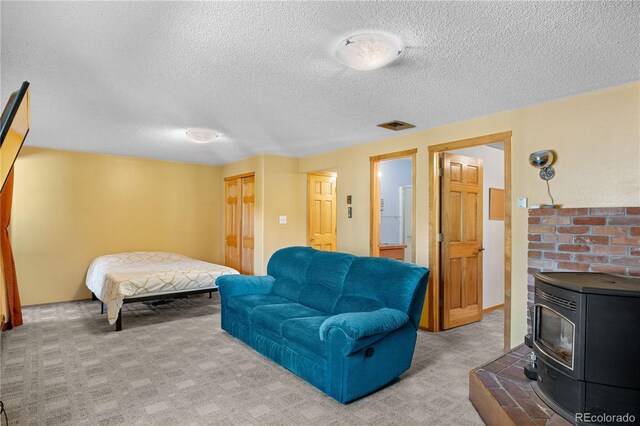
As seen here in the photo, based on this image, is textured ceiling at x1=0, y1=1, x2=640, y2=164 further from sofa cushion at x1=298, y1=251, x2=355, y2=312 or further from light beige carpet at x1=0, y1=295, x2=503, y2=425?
light beige carpet at x1=0, y1=295, x2=503, y2=425

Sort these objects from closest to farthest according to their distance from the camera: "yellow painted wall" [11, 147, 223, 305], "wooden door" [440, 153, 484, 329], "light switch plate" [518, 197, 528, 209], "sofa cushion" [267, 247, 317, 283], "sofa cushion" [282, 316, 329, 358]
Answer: "sofa cushion" [282, 316, 329, 358]
"light switch plate" [518, 197, 528, 209]
"sofa cushion" [267, 247, 317, 283]
"wooden door" [440, 153, 484, 329]
"yellow painted wall" [11, 147, 223, 305]

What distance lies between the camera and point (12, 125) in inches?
40.7

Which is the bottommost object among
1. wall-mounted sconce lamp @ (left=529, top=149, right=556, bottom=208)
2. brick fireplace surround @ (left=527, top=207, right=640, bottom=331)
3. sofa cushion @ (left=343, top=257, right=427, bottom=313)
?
sofa cushion @ (left=343, top=257, right=427, bottom=313)

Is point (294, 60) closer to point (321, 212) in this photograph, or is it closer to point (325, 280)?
point (325, 280)

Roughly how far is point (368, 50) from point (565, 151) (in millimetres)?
2030

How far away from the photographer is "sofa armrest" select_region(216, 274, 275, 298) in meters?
4.03

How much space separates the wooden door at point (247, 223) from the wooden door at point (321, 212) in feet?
3.19

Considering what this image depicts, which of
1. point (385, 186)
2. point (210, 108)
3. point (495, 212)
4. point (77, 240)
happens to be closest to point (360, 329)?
point (210, 108)

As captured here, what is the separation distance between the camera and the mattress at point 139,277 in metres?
4.12

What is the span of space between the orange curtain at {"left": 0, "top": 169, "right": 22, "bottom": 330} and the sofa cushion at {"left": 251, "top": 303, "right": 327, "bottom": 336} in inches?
117

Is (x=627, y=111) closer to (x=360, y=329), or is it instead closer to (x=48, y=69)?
(x=360, y=329)

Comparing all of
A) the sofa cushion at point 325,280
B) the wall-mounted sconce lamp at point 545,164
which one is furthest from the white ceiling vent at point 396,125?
the sofa cushion at point 325,280

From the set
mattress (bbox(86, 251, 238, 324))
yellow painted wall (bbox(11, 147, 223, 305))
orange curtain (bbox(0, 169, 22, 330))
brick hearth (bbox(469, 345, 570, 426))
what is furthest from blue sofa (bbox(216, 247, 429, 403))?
yellow painted wall (bbox(11, 147, 223, 305))

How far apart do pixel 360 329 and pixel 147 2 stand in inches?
88.6
